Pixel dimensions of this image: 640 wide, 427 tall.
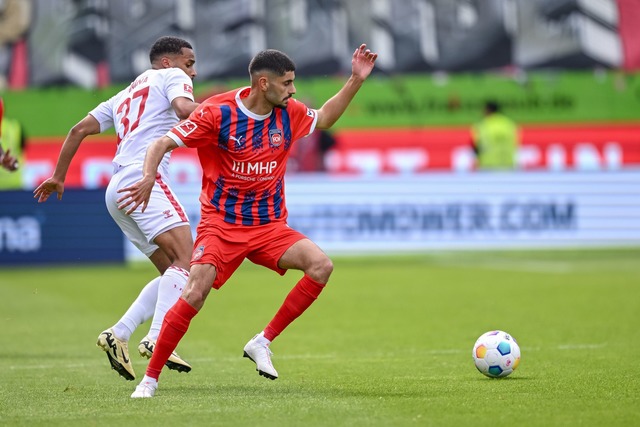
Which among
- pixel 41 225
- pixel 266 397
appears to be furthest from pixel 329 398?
pixel 41 225

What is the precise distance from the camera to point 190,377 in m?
7.88

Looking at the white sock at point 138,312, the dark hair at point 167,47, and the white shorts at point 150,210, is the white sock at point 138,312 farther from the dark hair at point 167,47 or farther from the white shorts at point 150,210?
the dark hair at point 167,47

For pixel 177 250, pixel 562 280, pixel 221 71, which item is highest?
pixel 221 71

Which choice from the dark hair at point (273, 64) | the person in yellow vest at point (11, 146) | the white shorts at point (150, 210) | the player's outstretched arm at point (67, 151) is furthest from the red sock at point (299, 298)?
the person in yellow vest at point (11, 146)

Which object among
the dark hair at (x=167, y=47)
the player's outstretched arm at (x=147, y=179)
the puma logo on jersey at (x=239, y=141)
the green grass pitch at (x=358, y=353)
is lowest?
the green grass pitch at (x=358, y=353)

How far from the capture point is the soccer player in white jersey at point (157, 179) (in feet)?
25.3

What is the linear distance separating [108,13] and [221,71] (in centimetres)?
291

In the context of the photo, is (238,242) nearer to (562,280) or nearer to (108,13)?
(562,280)

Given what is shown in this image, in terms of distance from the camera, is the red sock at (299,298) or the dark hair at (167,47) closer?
the red sock at (299,298)

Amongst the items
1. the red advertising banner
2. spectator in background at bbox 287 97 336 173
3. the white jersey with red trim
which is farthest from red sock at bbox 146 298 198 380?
the red advertising banner

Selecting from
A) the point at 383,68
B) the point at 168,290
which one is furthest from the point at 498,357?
the point at 383,68

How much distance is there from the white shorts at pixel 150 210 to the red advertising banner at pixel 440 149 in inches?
789

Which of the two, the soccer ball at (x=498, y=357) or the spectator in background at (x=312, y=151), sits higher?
the spectator in background at (x=312, y=151)

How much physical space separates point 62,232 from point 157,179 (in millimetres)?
11574
